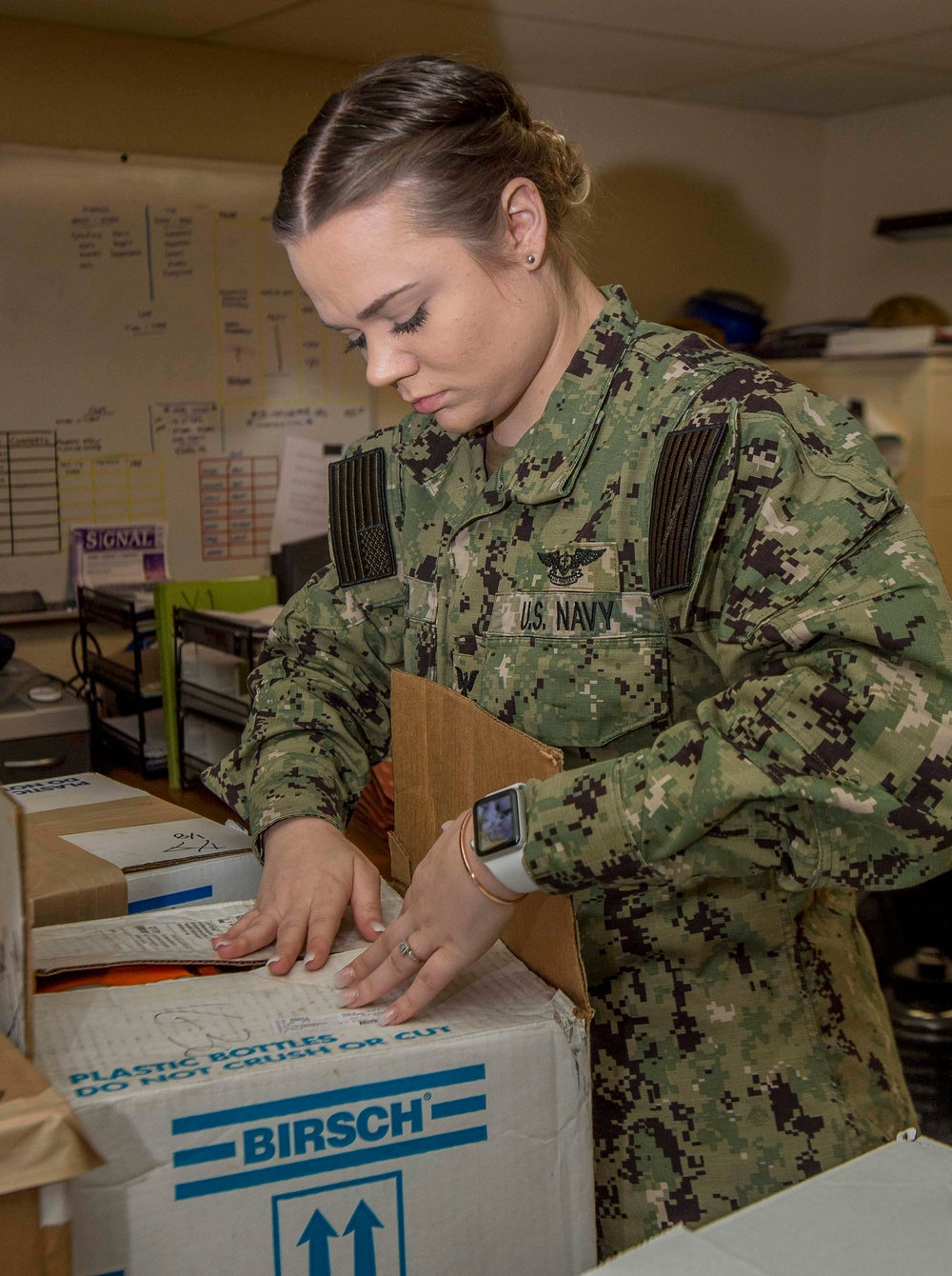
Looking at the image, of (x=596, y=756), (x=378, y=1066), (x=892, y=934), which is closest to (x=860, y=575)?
(x=596, y=756)

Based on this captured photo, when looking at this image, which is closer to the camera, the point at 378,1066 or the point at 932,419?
the point at 378,1066

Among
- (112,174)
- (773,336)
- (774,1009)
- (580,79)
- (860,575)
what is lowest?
(774,1009)

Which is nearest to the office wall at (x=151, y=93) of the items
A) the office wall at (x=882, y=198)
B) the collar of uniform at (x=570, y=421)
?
the office wall at (x=882, y=198)

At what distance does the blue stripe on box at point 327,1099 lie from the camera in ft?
2.06

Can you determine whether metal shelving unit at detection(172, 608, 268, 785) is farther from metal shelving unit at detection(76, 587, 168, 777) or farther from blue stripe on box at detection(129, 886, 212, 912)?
blue stripe on box at detection(129, 886, 212, 912)

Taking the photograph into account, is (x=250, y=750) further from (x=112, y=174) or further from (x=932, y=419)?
(x=932, y=419)

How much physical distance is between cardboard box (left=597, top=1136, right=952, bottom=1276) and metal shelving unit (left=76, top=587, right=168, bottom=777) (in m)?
2.32

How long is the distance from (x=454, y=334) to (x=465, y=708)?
27 centimetres

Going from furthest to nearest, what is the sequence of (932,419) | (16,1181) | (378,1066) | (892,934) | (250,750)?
(932,419) < (892,934) < (250,750) < (378,1066) < (16,1181)

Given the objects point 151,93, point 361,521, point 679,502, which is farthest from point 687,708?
point 151,93

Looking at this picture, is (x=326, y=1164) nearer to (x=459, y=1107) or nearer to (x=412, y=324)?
(x=459, y=1107)

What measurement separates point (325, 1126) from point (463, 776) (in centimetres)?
29

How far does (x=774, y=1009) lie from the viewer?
0.93 meters

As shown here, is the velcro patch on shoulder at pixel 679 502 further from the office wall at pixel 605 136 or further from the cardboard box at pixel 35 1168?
the office wall at pixel 605 136
